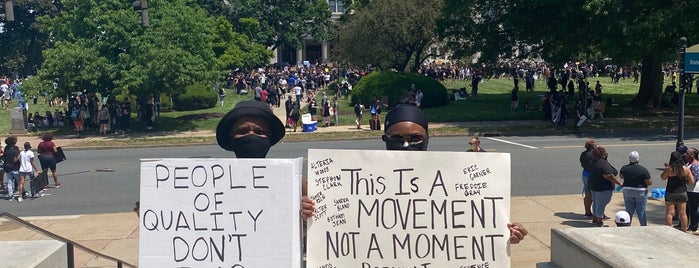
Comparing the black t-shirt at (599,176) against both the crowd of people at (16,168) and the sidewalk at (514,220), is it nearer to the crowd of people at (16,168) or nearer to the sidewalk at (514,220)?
the sidewalk at (514,220)

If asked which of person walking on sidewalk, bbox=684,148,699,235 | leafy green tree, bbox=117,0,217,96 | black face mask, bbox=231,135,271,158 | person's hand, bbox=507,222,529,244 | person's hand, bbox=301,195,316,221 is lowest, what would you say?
person walking on sidewalk, bbox=684,148,699,235

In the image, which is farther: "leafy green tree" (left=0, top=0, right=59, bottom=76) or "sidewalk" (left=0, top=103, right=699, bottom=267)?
"leafy green tree" (left=0, top=0, right=59, bottom=76)

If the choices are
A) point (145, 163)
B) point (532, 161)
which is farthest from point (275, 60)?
point (145, 163)

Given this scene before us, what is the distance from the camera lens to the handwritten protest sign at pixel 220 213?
142 inches

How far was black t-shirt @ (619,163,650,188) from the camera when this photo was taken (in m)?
10.3

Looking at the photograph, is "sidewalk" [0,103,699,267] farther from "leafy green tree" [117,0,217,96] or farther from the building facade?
the building facade

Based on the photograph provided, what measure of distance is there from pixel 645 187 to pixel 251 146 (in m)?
7.73

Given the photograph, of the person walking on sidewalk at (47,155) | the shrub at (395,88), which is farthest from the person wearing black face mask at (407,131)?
the shrub at (395,88)

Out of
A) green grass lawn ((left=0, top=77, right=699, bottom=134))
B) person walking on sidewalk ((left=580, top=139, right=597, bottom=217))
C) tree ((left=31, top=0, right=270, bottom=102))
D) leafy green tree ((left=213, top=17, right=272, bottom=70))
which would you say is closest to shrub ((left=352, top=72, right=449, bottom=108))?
green grass lawn ((left=0, top=77, right=699, bottom=134))

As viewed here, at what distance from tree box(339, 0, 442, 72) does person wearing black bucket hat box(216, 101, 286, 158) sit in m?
36.4

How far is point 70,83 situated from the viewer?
26.4 m

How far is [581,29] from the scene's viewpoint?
89.7 ft

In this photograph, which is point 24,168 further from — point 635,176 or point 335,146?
point 635,176

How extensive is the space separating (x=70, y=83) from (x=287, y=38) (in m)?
49.0
